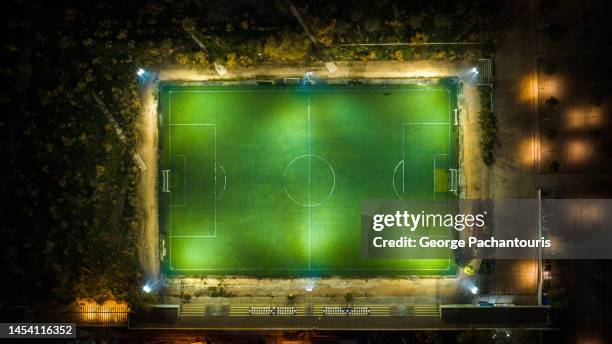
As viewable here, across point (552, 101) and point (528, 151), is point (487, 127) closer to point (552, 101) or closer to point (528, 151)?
point (528, 151)

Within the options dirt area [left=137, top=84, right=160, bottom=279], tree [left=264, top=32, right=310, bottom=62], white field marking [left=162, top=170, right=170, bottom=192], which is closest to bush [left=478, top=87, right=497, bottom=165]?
tree [left=264, top=32, right=310, bottom=62]

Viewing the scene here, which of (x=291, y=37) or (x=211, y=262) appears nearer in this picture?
(x=291, y=37)

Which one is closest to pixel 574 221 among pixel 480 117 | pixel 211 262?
pixel 480 117

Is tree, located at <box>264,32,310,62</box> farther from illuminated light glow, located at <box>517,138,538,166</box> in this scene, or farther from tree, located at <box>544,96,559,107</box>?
tree, located at <box>544,96,559,107</box>

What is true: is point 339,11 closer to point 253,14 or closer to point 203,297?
point 253,14

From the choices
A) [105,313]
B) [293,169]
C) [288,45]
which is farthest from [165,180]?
[288,45]
